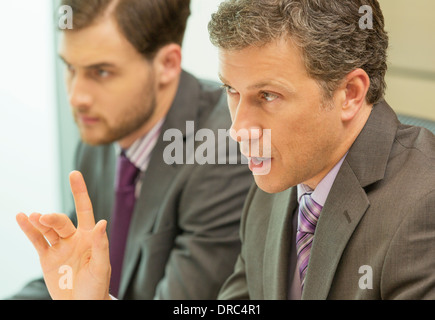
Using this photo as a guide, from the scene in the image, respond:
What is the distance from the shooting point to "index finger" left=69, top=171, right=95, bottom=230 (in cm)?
115

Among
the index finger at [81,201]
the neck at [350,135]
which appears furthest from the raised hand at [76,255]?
the neck at [350,135]

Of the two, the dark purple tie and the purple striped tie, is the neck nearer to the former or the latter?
the purple striped tie

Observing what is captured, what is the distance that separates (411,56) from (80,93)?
903 millimetres

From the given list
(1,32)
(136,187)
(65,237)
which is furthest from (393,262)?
(1,32)

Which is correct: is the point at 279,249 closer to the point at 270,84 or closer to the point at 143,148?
the point at 270,84

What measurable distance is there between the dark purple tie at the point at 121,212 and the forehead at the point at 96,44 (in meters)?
0.31

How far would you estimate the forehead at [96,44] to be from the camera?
1.63 meters

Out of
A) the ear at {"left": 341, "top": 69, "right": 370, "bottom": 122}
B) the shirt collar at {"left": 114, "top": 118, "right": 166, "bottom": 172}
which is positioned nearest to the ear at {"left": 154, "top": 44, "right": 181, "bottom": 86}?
the shirt collar at {"left": 114, "top": 118, "right": 166, "bottom": 172}

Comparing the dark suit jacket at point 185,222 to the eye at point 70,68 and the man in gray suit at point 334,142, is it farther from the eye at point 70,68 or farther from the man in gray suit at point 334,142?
the man in gray suit at point 334,142

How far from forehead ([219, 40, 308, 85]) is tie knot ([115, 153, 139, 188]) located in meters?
0.83

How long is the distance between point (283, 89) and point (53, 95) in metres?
1.89

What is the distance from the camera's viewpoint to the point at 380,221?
1.02 metres

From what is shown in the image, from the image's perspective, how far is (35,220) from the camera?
1098mm
